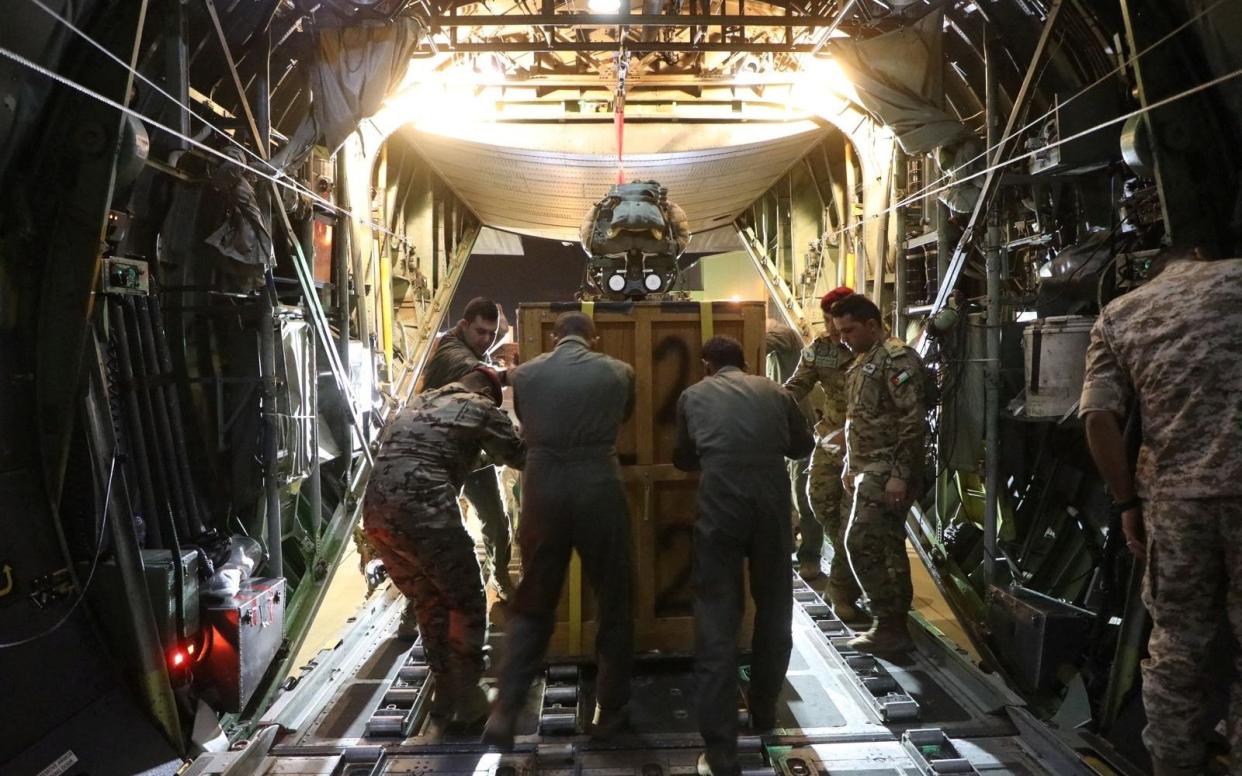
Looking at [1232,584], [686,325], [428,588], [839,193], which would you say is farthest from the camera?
[839,193]

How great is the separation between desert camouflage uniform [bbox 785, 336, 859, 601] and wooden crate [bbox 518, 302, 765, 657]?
124 centimetres

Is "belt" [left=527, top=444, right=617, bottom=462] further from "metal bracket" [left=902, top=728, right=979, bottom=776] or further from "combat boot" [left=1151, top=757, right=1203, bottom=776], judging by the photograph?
"combat boot" [left=1151, top=757, right=1203, bottom=776]

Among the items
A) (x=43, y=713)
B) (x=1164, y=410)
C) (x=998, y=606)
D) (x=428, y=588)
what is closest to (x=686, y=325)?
(x=428, y=588)

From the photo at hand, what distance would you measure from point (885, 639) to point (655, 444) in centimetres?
181

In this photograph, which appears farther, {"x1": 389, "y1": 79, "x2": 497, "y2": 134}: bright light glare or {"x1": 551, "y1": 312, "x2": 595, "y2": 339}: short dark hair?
{"x1": 389, "y1": 79, "x2": 497, "y2": 134}: bright light glare

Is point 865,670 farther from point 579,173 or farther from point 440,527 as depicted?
point 579,173

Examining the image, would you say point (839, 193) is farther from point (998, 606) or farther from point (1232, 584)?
point (1232, 584)

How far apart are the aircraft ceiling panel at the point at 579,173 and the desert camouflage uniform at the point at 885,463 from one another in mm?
4940

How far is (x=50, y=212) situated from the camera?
11.6 feet

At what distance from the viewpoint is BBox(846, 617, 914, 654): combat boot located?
14.4 ft

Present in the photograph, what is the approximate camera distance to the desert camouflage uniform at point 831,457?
5215 mm

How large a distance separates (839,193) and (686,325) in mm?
5748

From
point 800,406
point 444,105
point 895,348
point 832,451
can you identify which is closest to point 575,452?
point 895,348

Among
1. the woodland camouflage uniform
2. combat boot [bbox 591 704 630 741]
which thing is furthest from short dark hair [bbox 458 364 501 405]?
combat boot [bbox 591 704 630 741]
